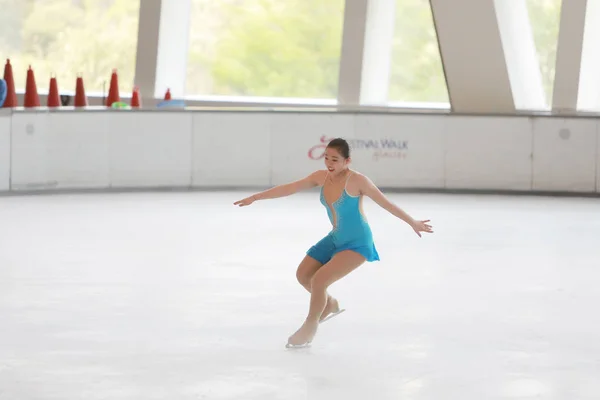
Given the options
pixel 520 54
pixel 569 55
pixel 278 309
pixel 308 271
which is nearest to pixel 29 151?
pixel 520 54

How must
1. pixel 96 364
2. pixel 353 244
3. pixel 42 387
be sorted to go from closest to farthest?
pixel 42 387
pixel 96 364
pixel 353 244

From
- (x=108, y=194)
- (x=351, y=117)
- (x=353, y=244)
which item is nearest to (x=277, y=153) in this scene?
(x=351, y=117)

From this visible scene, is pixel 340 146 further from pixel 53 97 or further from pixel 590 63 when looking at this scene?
pixel 590 63

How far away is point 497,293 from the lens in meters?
8.73

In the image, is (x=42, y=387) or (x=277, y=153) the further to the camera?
(x=277, y=153)

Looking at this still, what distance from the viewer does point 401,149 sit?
16000 mm

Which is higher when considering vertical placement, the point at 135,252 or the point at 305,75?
the point at 305,75

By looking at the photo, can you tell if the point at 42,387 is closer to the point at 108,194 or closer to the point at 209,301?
the point at 209,301

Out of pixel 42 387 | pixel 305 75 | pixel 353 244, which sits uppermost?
pixel 305 75

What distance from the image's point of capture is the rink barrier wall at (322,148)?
15.5 meters

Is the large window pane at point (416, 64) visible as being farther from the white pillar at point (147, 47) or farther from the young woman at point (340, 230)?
the young woman at point (340, 230)

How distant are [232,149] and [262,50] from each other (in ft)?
43.9

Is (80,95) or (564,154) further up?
(80,95)

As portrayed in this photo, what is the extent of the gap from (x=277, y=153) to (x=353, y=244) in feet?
30.4
